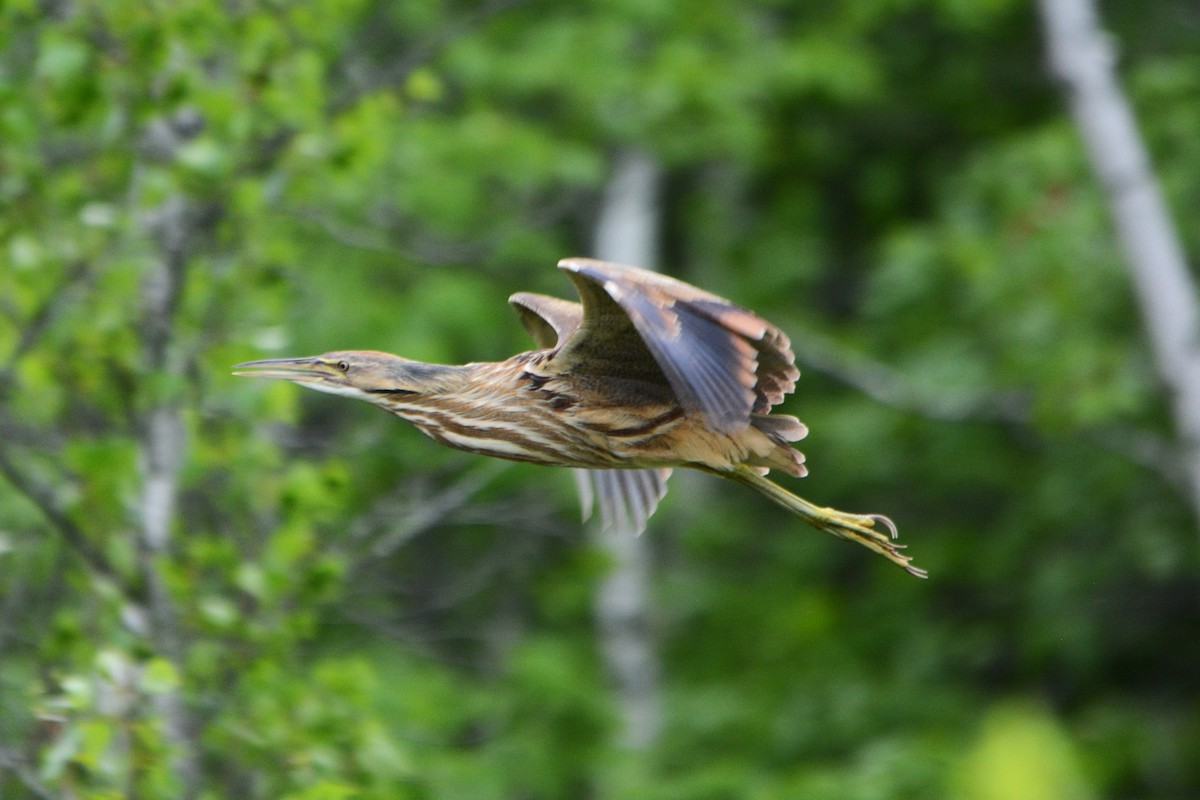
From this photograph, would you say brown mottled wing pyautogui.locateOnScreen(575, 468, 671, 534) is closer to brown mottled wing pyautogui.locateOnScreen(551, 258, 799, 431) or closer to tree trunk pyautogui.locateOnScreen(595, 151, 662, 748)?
brown mottled wing pyautogui.locateOnScreen(551, 258, 799, 431)

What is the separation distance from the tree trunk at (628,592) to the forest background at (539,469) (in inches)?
2.3

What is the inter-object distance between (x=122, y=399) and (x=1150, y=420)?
18.5 feet

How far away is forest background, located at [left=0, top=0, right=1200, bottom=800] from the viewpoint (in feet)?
15.8

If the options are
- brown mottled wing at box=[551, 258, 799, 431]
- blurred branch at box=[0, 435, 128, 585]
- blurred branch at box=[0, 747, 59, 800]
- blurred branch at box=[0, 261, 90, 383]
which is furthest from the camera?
blurred branch at box=[0, 261, 90, 383]

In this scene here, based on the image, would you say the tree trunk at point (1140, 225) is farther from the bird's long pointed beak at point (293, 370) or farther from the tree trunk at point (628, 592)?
the bird's long pointed beak at point (293, 370)

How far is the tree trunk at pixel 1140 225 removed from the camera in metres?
8.11

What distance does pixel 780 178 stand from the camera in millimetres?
10992

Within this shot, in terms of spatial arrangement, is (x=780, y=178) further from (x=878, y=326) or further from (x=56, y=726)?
(x=56, y=726)

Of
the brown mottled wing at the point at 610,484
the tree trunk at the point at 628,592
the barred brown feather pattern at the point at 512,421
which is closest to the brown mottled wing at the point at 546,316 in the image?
the brown mottled wing at the point at 610,484

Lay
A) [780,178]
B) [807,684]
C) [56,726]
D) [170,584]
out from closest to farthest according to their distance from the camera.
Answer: [56,726], [170,584], [807,684], [780,178]

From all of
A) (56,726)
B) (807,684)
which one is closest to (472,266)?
(807,684)

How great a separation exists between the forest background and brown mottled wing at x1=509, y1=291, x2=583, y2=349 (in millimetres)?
516

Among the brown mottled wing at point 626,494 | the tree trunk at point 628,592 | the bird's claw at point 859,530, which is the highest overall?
the tree trunk at point 628,592

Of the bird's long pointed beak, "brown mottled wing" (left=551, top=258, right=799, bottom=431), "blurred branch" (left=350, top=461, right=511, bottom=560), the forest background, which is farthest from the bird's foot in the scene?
the bird's long pointed beak
